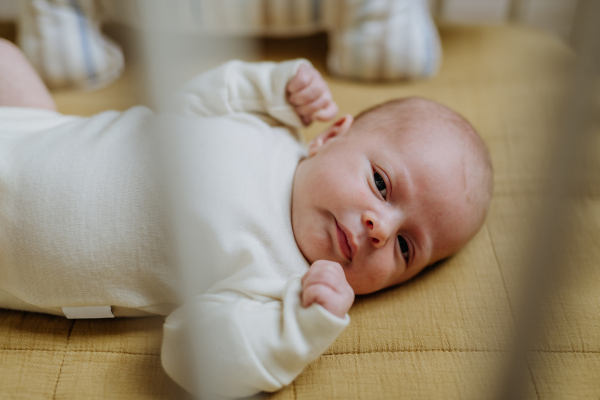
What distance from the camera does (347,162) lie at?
0.64 m

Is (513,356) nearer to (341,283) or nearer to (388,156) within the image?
(341,283)

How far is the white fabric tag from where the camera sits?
60 cm

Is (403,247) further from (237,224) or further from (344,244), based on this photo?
(237,224)

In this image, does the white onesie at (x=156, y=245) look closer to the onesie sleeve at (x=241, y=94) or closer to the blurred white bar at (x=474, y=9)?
the onesie sleeve at (x=241, y=94)

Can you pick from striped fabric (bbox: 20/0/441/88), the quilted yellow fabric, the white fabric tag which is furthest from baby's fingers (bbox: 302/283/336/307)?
striped fabric (bbox: 20/0/441/88)

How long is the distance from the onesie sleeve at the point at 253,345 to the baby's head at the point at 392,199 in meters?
0.11

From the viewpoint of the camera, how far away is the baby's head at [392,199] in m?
0.60

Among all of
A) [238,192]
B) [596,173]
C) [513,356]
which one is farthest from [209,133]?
[596,173]

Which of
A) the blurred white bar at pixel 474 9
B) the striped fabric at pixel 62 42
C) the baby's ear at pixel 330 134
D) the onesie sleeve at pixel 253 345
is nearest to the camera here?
the onesie sleeve at pixel 253 345

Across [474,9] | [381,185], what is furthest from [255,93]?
[474,9]

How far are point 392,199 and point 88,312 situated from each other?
384 millimetres

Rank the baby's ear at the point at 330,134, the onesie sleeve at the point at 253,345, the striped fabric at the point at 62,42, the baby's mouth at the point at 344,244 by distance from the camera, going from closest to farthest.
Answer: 1. the onesie sleeve at the point at 253,345
2. the baby's mouth at the point at 344,244
3. the baby's ear at the point at 330,134
4. the striped fabric at the point at 62,42

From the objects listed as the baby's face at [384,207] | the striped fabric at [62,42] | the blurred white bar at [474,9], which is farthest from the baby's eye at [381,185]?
the blurred white bar at [474,9]

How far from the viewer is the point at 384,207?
1.99 feet
